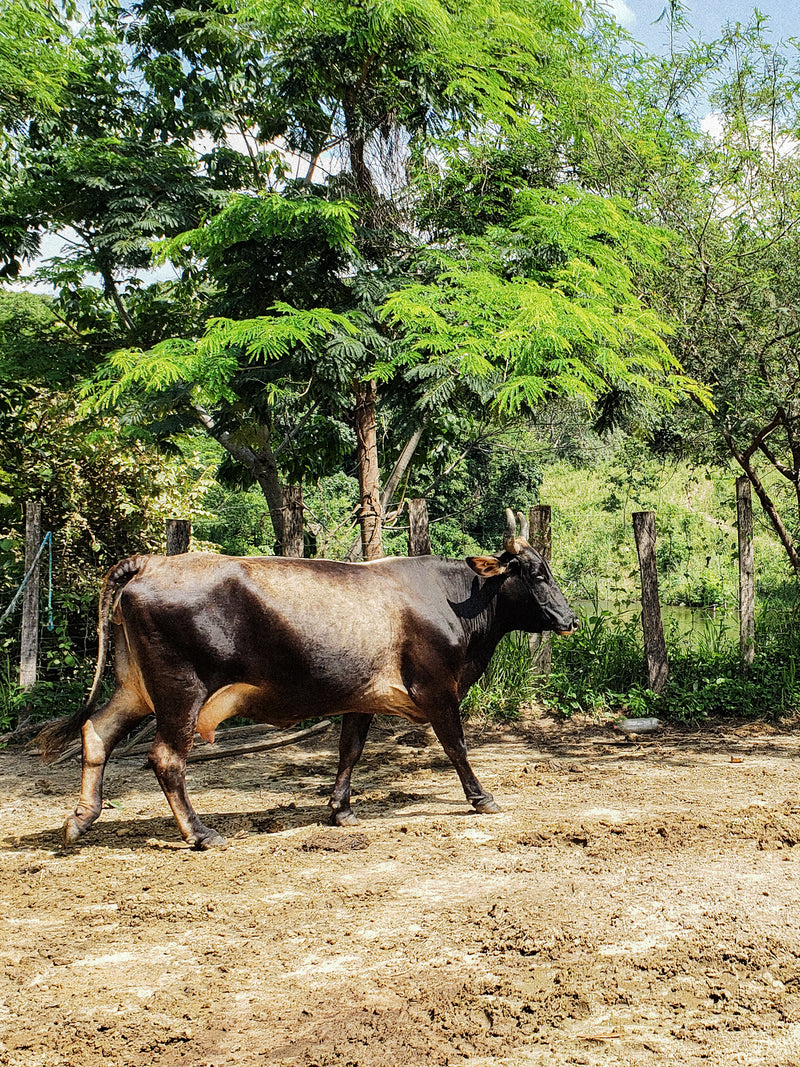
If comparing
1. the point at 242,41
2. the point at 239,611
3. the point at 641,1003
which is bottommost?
the point at 641,1003

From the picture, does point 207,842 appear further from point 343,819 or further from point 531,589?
point 531,589

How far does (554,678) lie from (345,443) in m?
3.71

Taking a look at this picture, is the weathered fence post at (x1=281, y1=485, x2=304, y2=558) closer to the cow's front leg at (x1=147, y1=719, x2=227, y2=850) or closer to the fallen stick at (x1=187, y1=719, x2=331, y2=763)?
the fallen stick at (x1=187, y1=719, x2=331, y2=763)

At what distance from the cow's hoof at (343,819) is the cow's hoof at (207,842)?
68cm

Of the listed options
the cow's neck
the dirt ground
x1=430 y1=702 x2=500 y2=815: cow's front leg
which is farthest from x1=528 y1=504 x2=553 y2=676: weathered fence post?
x1=430 y1=702 x2=500 y2=815: cow's front leg

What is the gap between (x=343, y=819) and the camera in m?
5.23

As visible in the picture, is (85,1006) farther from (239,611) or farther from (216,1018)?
(239,611)

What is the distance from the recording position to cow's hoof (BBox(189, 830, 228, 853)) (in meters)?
4.81

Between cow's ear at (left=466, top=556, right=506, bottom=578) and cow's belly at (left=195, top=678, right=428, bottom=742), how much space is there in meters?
0.91

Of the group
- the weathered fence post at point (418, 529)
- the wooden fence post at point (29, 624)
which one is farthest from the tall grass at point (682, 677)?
the wooden fence post at point (29, 624)

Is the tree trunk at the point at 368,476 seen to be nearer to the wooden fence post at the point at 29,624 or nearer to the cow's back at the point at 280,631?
the cow's back at the point at 280,631

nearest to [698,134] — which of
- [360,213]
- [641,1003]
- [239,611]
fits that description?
[360,213]

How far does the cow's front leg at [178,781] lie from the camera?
483 cm

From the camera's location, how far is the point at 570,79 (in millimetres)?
7734
